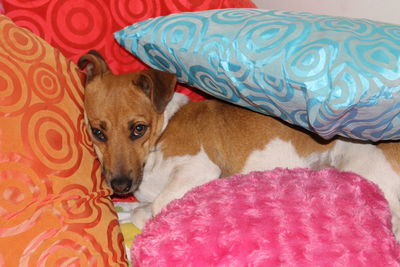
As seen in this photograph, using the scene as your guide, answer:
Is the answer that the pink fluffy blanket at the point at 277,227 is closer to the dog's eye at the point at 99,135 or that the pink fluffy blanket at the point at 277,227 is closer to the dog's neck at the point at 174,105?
the dog's eye at the point at 99,135

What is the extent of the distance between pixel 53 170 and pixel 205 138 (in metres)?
1.08

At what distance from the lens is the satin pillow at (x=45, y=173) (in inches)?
72.6

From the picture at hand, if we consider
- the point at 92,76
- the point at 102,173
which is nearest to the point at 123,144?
the point at 102,173

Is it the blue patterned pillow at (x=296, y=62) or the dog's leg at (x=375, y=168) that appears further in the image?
the dog's leg at (x=375, y=168)

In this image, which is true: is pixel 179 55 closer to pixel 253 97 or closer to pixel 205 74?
pixel 205 74

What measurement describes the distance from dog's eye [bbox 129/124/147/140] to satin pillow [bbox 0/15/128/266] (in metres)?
0.34

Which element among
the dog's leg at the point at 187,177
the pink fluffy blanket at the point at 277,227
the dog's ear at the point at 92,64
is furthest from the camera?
the dog's ear at the point at 92,64

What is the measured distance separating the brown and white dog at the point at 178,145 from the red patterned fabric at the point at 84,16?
126mm

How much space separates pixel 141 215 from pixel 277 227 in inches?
44.6

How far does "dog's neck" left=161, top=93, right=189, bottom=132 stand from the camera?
2.91 metres

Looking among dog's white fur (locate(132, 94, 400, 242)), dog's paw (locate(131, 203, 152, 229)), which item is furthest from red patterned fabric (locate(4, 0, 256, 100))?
dog's paw (locate(131, 203, 152, 229))

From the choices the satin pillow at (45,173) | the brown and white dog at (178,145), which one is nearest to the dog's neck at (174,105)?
the brown and white dog at (178,145)

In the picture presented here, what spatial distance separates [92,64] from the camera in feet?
9.02

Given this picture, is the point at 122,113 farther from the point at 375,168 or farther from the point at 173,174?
the point at 375,168
